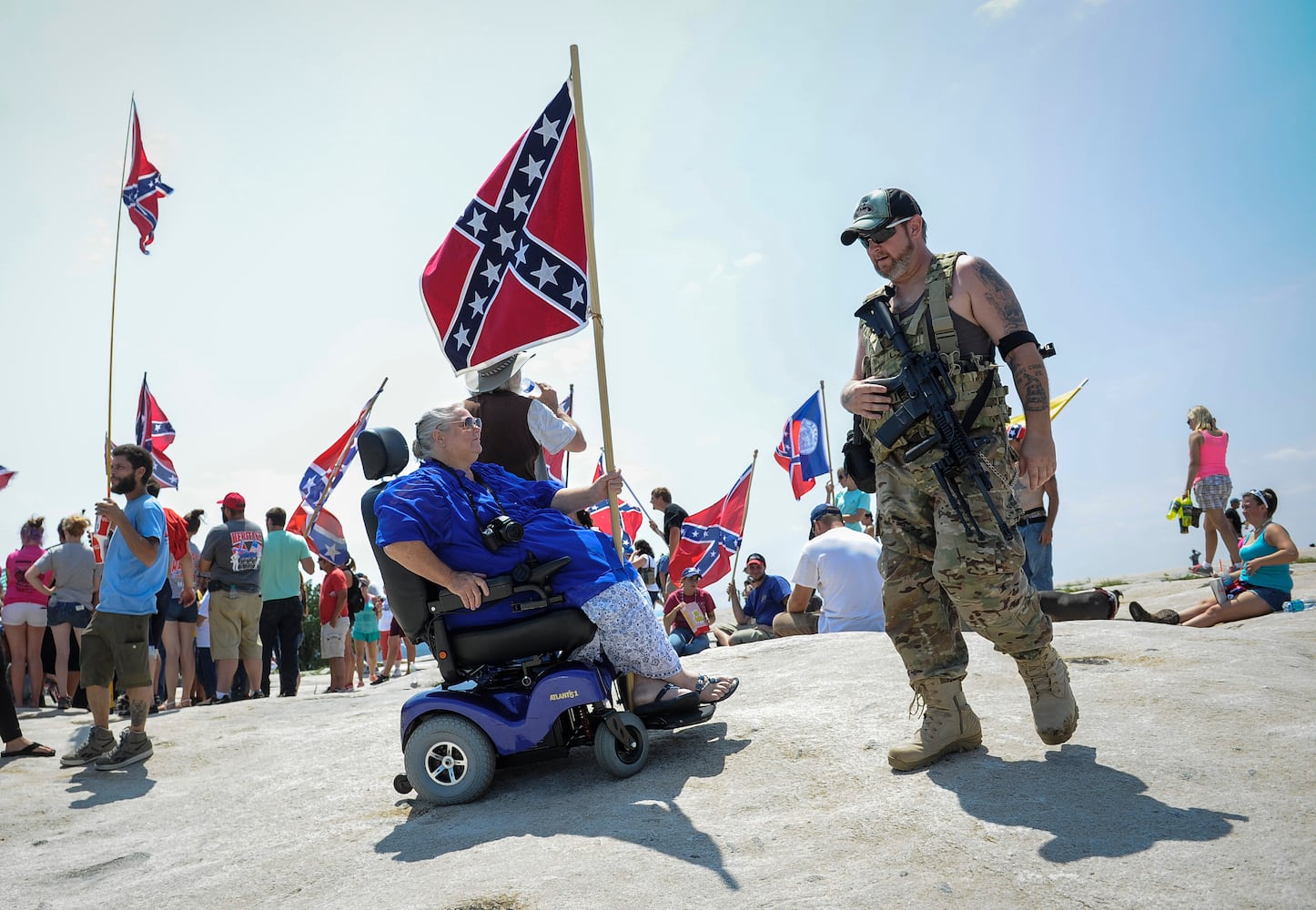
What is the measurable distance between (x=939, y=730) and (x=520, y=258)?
11.1 ft

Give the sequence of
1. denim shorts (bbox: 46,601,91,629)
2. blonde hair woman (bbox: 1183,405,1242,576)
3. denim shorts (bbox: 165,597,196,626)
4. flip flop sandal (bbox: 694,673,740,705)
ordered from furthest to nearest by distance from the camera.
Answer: blonde hair woman (bbox: 1183,405,1242,576), denim shorts (bbox: 46,601,91,629), denim shorts (bbox: 165,597,196,626), flip flop sandal (bbox: 694,673,740,705)

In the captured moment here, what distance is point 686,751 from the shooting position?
4.59 m

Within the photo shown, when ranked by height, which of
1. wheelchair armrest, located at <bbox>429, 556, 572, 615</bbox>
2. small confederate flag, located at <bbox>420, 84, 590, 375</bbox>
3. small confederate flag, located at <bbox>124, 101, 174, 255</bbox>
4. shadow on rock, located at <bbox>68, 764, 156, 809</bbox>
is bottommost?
shadow on rock, located at <bbox>68, 764, 156, 809</bbox>

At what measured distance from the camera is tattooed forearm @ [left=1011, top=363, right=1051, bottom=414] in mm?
3582

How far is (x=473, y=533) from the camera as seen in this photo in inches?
177

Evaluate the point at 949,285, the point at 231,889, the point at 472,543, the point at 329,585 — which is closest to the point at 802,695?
the point at 472,543

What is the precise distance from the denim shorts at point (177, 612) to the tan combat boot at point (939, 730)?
765cm

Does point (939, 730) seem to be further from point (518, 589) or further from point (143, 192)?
point (143, 192)

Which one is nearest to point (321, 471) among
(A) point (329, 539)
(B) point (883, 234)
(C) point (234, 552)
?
(A) point (329, 539)

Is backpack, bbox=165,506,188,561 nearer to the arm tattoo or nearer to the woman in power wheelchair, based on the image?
the woman in power wheelchair

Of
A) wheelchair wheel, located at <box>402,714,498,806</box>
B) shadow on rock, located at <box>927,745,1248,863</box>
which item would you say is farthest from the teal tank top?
wheelchair wheel, located at <box>402,714,498,806</box>

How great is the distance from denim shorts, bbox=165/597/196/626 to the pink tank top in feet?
34.9

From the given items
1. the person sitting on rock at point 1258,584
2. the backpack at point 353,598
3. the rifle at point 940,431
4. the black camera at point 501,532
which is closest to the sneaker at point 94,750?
the black camera at point 501,532

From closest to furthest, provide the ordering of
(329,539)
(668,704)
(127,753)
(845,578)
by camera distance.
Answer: (668,704) < (127,753) < (845,578) < (329,539)
